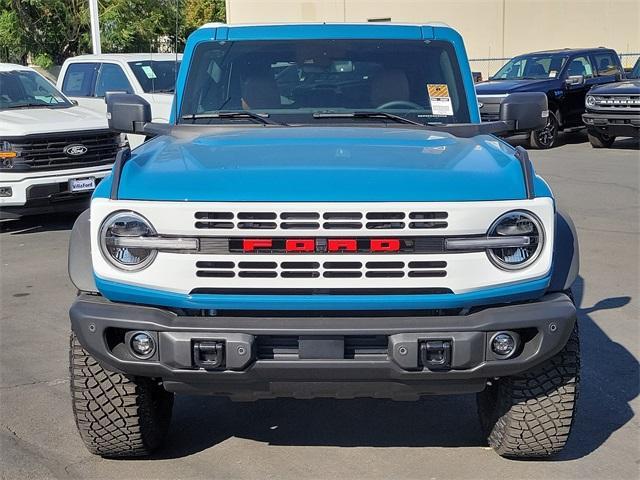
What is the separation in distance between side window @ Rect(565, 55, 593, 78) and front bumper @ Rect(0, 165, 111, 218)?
1148cm

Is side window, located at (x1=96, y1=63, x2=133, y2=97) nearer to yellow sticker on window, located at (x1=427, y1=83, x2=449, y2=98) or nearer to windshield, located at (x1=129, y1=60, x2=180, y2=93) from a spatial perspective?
windshield, located at (x1=129, y1=60, x2=180, y2=93)

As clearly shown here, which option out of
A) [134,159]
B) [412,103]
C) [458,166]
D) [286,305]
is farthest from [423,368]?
[412,103]

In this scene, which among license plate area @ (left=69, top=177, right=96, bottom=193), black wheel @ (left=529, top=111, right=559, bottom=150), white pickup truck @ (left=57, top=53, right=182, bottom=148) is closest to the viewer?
license plate area @ (left=69, top=177, right=96, bottom=193)

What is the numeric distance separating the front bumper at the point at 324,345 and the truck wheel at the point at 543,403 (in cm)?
36

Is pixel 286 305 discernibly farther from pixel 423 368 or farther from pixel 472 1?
pixel 472 1

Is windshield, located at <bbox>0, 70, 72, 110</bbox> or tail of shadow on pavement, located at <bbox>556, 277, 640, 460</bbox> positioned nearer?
tail of shadow on pavement, located at <bbox>556, 277, 640, 460</bbox>

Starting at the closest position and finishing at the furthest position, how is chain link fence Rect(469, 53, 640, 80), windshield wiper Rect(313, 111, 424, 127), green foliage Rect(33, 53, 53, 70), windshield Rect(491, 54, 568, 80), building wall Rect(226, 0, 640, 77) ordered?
windshield wiper Rect(313, 111, 424, 127)
windshield Rect(491, 54, 568, 80)
building wall Rect(226, 0, 640, 77)
chain link fence Rect(469, 53, 640, 80)
green foliage Rect(33, 53, 53, 70)

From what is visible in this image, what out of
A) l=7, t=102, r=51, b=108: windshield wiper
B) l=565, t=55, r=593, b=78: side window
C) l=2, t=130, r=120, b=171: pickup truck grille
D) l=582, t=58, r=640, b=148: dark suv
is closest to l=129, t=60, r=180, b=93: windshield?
l=7, t=102, r=51, b=108: windshield wiper

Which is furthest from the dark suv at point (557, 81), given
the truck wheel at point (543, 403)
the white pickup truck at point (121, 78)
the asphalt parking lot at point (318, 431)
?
the truck wheel at point (543, 403)

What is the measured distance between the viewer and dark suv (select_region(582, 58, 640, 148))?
15.6 metres

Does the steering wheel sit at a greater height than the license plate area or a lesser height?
greater

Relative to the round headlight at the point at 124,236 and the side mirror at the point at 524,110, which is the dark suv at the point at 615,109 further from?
the round headlight at the point at 124,236

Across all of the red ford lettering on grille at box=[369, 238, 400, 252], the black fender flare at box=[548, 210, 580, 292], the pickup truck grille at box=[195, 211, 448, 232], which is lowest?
the black fender flare at box=[548, 210, 580, 292]

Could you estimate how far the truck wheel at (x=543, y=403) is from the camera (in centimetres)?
380
